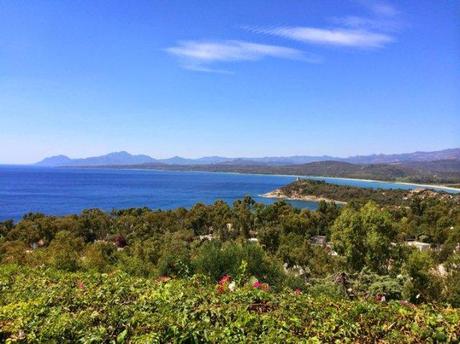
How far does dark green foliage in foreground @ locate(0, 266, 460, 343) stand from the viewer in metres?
3.48

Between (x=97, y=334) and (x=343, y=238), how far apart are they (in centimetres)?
2595

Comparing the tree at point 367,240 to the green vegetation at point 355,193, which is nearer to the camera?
the tree at point 367,240

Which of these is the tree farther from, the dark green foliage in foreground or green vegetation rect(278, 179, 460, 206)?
green vegetation rect(278, 179, 460, 206)

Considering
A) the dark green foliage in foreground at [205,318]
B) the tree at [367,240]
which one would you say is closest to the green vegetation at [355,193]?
the tree at [367,240]

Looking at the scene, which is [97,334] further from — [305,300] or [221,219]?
[221,219]

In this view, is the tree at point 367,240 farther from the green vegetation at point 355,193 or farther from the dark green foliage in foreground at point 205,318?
the green vegetation at point 355,193

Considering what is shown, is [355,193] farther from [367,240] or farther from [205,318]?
[205,318]

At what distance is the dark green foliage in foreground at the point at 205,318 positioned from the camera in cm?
348

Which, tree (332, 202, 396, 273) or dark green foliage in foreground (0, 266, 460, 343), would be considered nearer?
dark green foliage in foreground (0, 266, 460, 343)

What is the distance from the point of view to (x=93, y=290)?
14.7ft

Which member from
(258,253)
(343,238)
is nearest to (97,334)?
(258,253)

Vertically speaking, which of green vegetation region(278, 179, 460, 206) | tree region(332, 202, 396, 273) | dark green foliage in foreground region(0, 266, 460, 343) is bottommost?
green vegetation region(278, 179, 460, 206)

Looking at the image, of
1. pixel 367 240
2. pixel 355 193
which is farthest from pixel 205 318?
pixel 355 193

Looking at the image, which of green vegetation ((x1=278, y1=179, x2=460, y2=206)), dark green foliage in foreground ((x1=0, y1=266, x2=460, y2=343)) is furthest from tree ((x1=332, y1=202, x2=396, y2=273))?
green vegetation ((x1=278, y1=179, x2=460, y2=206))
